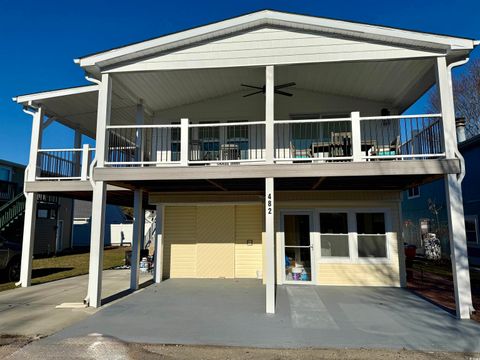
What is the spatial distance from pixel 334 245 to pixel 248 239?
105 inches

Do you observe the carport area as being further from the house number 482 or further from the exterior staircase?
the exterior staircase

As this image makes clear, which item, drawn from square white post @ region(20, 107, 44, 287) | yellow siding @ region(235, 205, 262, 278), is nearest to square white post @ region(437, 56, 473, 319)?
yellow siding @ region(235, 205, 262, 278)

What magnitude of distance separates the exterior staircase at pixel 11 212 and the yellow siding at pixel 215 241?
9325 millimetres

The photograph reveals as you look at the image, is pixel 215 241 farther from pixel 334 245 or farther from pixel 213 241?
pixel 334 245

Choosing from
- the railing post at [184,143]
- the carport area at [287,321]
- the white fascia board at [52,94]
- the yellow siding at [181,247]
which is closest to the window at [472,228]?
the carport area at [287,321]

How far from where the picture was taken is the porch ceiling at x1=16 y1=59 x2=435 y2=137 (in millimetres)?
8297

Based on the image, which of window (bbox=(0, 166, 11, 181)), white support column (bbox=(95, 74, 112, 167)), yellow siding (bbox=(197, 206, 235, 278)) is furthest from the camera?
window (bbox=(0, 166, 11, 181))

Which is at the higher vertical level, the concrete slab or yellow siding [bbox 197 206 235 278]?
yellow siding [bbox 197 206 235 278]

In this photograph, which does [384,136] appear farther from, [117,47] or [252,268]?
[117,47]

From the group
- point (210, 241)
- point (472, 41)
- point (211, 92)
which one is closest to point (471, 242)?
point (472, 41)

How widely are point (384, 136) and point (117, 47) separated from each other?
26.2 feet

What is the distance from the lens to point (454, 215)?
21.4 feet

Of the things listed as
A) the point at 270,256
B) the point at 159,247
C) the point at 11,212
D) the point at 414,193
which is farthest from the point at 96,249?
the point at 414,193

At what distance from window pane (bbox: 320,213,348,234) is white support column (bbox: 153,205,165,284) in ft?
16.6
